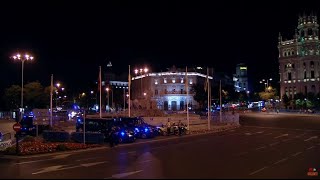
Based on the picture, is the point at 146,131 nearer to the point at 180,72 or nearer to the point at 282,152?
the point at 282,152

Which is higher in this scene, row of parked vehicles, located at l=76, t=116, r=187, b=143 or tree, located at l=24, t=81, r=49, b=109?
tree, located at l=24, t=81, r=49, b=109

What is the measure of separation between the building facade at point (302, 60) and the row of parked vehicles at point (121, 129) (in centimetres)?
12010

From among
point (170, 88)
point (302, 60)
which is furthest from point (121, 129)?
point (302, 60)

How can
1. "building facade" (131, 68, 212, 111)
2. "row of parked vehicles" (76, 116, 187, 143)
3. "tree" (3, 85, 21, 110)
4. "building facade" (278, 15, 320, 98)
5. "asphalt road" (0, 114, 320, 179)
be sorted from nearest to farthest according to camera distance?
"asphalt road" (0, 114, 320, 179) → "row of parked vehicles" (76, 116, 187, 143) → "tree" (3, 85, 21, 110) → "building facade" (131, 68, 212, 111) → "building facade" (278, 15, 320, 98)

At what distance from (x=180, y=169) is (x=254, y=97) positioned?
17671 cm

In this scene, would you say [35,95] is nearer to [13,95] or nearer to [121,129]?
[13,95]

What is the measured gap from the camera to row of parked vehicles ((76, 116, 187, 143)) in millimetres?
35134

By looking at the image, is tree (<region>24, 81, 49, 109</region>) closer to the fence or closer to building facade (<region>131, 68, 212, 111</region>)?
the fence

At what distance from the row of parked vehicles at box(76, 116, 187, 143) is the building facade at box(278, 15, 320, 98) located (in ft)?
394

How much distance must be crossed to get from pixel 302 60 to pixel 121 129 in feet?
438

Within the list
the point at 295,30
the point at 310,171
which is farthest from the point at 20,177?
the point at 295,30

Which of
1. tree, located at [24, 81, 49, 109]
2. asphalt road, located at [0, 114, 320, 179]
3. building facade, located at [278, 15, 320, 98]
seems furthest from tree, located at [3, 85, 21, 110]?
building facade, located at [278, 15, 320, 98]

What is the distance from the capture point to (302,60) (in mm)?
154125

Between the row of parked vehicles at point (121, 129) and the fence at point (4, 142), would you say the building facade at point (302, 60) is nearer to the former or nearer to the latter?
the row of parked vehicles at point (121, 129)
